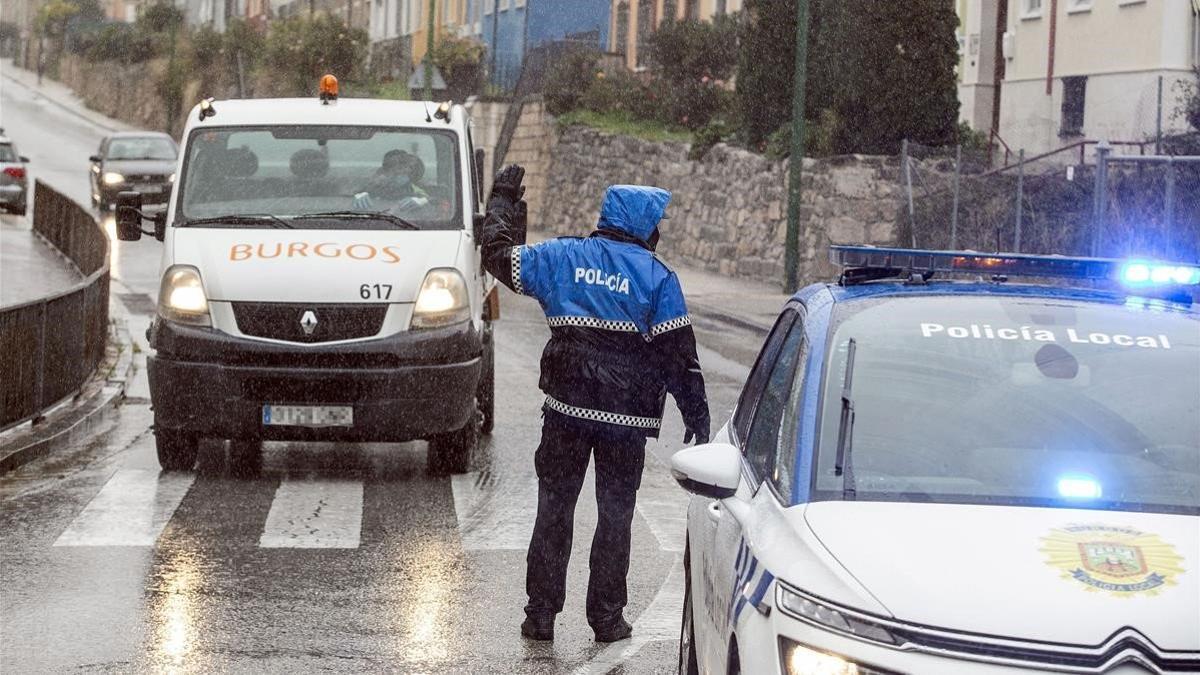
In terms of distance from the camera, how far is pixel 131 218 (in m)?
12.1

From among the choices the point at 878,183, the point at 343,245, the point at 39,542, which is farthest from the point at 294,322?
the point at 878,183

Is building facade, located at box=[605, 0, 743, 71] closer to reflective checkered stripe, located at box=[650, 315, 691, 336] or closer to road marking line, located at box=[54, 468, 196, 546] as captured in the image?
road marking line, located at box=[54, 468, 196, 546]

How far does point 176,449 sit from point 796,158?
17.1 m

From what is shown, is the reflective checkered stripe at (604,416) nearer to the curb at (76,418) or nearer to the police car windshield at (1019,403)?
the police car windshield at (1019,403)

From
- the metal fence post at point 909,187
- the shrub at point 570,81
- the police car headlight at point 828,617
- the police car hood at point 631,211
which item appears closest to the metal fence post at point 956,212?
the metal fence post at point 909,187

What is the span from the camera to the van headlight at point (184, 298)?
456 inches

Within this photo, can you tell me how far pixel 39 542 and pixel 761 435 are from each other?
5.28 m

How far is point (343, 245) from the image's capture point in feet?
38.8

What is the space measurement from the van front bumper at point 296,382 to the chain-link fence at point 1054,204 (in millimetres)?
9256

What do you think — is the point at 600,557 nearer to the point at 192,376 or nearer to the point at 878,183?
the point at 192,376

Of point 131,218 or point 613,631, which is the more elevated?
point 131,218

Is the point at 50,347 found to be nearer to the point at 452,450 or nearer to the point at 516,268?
the point at 452,450

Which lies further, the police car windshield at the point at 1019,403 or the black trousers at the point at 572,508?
the black trousers at the point at 572,508

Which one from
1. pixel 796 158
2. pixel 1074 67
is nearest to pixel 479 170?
pixel 796 158
